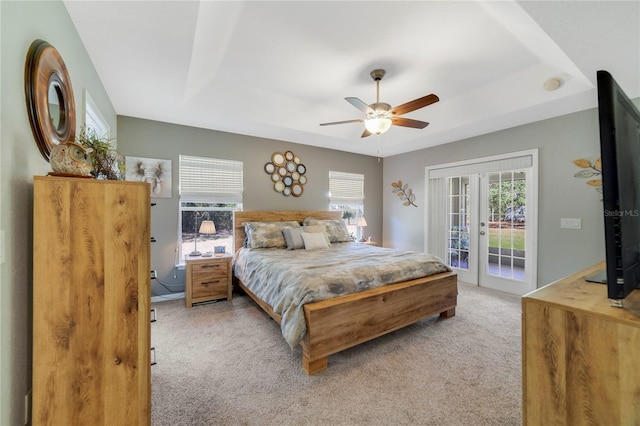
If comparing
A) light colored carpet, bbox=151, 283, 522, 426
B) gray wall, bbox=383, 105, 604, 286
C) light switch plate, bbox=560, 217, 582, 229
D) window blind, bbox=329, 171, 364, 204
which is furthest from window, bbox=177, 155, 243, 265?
light switch plate, bbox=560, 217, 582, 229

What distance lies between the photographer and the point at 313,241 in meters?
3.82

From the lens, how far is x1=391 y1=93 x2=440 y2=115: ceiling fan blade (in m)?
2.39

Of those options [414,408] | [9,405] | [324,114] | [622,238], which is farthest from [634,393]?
[324,114]

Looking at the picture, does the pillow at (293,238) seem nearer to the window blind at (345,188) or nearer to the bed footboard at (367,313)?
the window blind at (345,188)

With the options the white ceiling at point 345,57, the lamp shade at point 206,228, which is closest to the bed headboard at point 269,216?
the lamp shade at point 206,228

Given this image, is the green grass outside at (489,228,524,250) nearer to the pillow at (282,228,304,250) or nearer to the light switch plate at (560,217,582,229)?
the light switch plate at (560,217,582,229)

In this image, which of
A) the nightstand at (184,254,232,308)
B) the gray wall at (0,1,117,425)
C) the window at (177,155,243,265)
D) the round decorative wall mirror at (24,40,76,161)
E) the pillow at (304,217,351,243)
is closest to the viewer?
the gray wall at (0,1,117,425)

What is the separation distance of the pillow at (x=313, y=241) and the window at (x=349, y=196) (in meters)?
1.43

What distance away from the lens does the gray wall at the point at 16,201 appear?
108 centimetres

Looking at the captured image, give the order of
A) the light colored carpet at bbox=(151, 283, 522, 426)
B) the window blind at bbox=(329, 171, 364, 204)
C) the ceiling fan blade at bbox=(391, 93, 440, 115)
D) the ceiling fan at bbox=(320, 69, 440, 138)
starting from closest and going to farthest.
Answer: the light colored carpet at bbox=(151, 283, 522, 426)
the ceiling fan blade at bbox=(391, 93, 440, 115)
the ceiling fan at bbox=(320, 69, 440, 138)
the window blind at bbox=(329, 171, 364, 204)

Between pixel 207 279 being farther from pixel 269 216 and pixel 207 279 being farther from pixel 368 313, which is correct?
pixel 368 313

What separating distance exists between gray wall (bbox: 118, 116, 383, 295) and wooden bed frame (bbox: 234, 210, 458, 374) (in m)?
2.04

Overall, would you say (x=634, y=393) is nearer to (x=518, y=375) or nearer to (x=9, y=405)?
(x=518, y=375)

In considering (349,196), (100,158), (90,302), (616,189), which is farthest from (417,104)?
(349,196)
